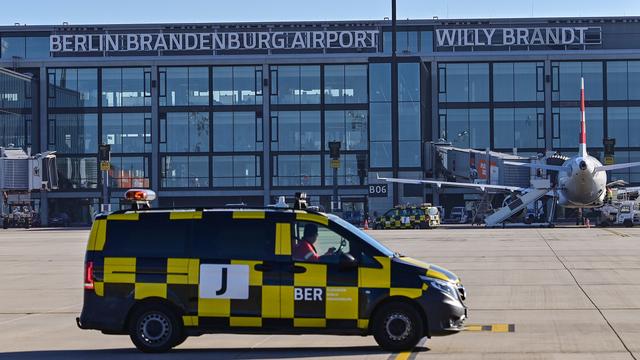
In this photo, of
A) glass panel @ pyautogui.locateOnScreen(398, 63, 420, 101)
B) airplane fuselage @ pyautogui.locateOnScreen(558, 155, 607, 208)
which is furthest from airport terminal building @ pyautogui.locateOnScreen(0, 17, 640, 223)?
airplane fuselage @ pyautogui.locateOnScreen(558, 155, 607, 208)

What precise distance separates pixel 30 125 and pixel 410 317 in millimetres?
77226

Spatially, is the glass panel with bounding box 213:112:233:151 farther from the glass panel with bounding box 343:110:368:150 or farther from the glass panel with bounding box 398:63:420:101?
the glass panel with bounding box 398:63:420:101

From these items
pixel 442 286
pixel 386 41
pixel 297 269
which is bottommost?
pixel 442 286

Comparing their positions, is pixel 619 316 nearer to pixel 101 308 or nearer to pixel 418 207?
pixel 101 308

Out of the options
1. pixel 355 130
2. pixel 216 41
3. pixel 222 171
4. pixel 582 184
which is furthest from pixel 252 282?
pixel 216 41

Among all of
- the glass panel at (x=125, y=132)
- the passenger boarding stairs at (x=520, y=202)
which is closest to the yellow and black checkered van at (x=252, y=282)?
the passenger boarding stairs at (x=520, y=202)

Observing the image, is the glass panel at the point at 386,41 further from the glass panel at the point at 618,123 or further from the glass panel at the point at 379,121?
the glass panel at the point at 618,123

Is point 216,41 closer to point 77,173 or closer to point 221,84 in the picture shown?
point 221,84

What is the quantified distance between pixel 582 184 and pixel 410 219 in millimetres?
11184

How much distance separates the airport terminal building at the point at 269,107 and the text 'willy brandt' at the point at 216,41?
4.3 inches

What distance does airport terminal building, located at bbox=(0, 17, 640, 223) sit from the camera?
85.1 m

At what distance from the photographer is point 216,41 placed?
85.5 m

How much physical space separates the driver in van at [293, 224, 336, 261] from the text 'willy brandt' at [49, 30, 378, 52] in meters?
72.0

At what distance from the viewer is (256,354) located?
1350 centimetres
